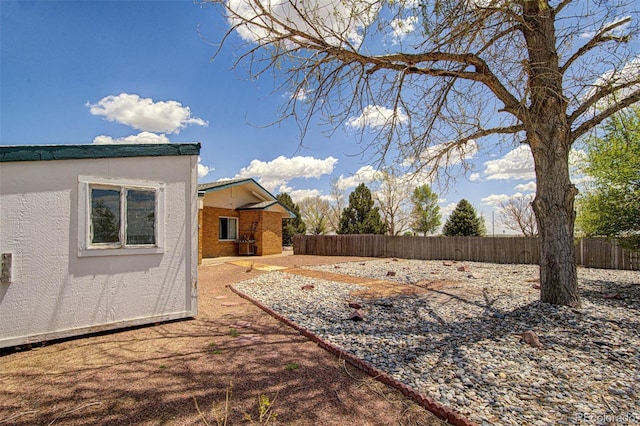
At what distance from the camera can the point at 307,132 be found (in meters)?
4.84

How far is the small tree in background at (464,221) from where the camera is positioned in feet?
83.9

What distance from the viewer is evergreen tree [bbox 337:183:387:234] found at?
2652 cm

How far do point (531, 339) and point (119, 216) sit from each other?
5660 millimetres

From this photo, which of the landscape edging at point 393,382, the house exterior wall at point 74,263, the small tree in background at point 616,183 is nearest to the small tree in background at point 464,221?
the small tree in background at point 616,183

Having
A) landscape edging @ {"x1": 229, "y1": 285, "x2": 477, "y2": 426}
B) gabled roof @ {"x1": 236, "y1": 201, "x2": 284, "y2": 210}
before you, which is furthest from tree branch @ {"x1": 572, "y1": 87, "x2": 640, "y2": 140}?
gabled roof @ {"x1": 236, "y1": 201, "x2": 284, "y2": 210}

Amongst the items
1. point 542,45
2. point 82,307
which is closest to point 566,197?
point 542,45

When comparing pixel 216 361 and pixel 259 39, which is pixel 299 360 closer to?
pixel 216 361

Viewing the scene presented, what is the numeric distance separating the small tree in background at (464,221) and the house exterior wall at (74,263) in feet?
81.8

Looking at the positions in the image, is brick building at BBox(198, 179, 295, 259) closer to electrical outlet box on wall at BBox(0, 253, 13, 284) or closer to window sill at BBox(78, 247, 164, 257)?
window sill at BBox(78, 247, 164, 257)

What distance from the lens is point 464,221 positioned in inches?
1011

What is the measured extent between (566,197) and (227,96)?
7537mm

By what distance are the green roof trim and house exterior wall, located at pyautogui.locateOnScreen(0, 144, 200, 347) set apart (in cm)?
6

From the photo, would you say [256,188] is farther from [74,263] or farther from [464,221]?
[464,221]

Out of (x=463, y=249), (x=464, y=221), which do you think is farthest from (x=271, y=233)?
(x=464, y=221)
